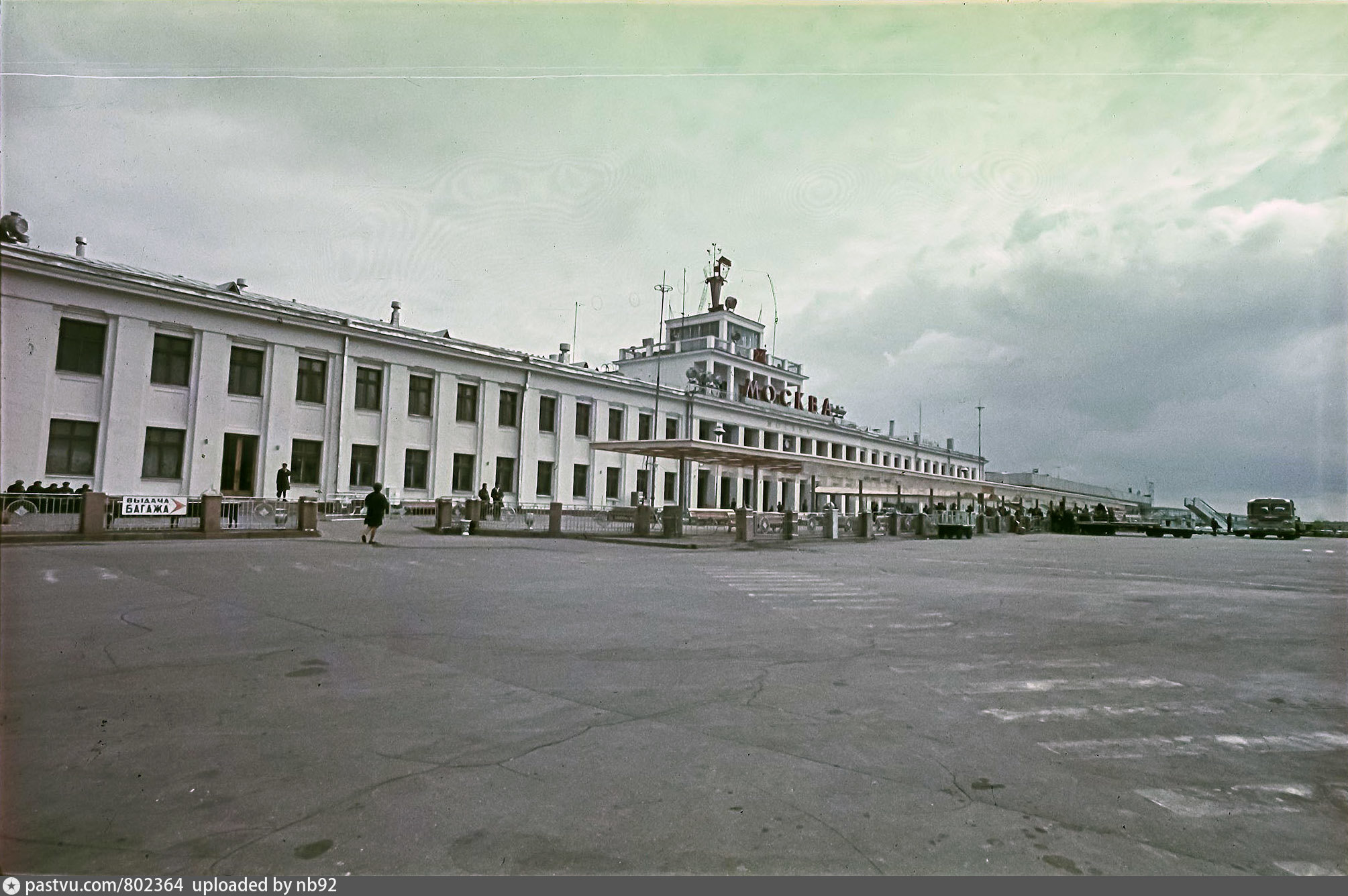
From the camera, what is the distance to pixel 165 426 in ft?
91.5

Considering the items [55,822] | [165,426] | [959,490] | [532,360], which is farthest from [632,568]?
[959,490]

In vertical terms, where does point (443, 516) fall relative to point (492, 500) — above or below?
below

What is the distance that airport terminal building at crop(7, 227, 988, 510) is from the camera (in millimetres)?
25422

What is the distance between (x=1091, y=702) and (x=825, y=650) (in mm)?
2487

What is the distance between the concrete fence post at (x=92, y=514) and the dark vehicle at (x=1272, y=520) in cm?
6201

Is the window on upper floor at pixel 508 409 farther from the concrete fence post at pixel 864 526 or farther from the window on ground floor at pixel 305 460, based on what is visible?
the concrete fence post at pixel 864 526

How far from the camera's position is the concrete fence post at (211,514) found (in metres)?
20.5

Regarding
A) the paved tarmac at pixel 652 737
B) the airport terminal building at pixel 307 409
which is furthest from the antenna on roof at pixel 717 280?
the paved tarmac at pixel 652 737

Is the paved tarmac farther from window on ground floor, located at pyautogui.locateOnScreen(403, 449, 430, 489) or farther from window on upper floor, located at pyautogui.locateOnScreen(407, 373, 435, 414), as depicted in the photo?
window on upper floor, located at pyautogui.locateOnScreen(407, 373, 435, 414)

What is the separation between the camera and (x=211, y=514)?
20.7 metres

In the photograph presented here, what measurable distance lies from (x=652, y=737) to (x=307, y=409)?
103ft

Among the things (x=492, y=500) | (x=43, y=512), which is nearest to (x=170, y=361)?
(x=43, y=512)

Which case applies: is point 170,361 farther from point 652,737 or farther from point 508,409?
point 652,737

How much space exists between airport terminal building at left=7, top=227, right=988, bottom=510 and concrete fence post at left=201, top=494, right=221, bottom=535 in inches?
185
